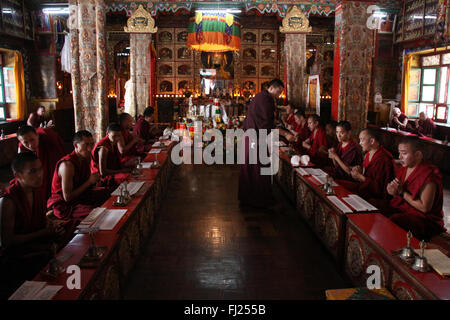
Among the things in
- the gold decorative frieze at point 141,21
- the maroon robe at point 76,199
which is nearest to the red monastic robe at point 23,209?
the maroon robe at point 76,199

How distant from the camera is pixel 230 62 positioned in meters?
15.6

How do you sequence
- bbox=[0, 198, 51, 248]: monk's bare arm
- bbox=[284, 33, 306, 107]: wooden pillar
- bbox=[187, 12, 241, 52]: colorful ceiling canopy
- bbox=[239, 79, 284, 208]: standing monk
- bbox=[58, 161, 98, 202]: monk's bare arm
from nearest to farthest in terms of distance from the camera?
bbox=[0, 198, 51, 248]: monk's bare arm, bbox=[58, 161, 98, 202]: monk's bare arm, bbox=[239, 79, 284, 208]: standing monk, bbox=[187, 12, 241, 52]: colorful ceiling canopy, bbox=[284, 33, 306, 107]: wooden pillar

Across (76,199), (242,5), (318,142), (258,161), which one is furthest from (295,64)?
(76,199)

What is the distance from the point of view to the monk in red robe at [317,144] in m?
6.03

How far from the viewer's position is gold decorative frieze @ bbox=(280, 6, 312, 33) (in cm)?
1077

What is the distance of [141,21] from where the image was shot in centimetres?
1073

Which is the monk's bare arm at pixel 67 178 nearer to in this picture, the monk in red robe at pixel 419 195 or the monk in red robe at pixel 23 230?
the monk in red robe at pixel 23 230

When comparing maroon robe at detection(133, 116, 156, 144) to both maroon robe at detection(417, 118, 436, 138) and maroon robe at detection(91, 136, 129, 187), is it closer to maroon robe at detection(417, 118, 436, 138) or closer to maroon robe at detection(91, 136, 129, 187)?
maroon robe at detection(91, 136, 129, 187)

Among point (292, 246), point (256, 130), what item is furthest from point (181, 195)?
point (292, 246)

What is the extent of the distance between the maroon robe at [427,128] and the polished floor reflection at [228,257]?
6512 mm

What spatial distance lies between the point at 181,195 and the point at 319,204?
8.32 ft

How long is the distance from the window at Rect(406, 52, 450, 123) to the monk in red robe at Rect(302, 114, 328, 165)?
625 cm

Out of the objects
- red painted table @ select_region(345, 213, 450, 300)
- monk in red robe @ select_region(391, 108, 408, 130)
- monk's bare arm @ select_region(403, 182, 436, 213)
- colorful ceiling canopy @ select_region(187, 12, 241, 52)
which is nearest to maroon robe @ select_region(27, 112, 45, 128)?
colorful ceiling canopy @ select_region(187, 12, 241, 52)

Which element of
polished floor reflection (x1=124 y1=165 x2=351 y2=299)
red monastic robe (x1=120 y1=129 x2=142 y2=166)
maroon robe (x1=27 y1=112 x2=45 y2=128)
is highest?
maroon robe (x1=27 y1=112 x2=45 y2=128)
